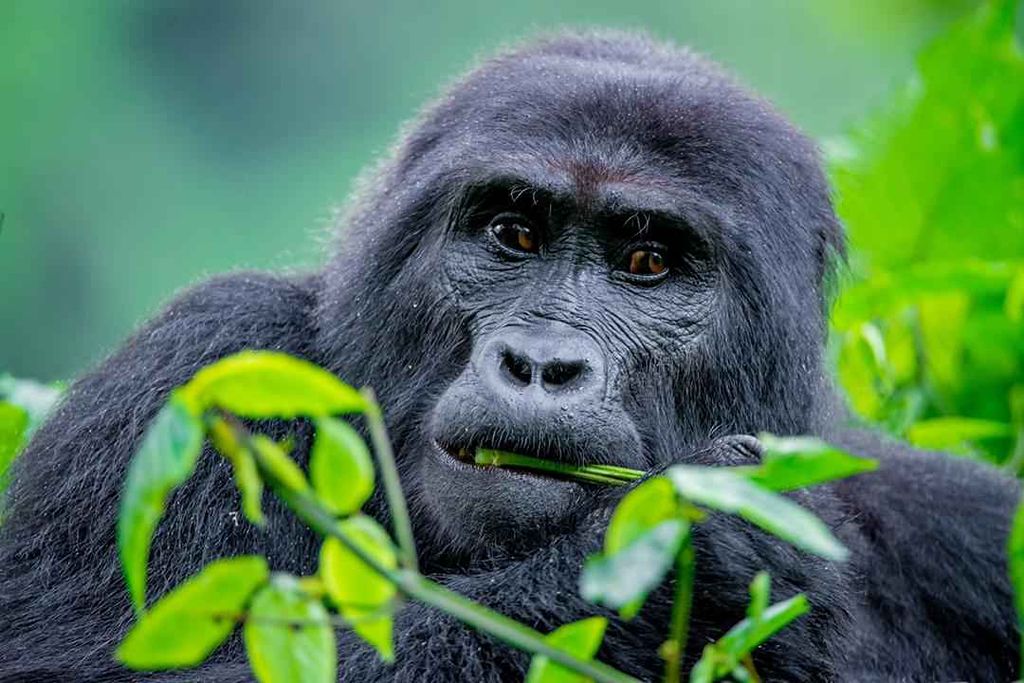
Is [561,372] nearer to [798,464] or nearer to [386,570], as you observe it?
[798,464]

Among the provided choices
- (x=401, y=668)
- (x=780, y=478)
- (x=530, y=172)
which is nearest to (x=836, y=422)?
(x=530, y=172)

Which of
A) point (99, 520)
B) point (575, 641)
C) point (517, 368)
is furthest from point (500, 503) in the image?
point (575, 641)

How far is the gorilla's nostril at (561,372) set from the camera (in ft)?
12.0

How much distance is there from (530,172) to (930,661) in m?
2.03

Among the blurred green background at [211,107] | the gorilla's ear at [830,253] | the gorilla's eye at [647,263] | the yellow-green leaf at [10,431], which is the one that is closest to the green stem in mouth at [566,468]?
the gorilla's eye at [647,263]

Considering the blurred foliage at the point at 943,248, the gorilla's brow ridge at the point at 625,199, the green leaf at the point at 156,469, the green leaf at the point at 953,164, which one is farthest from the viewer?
the green leaf at the point at 953,164

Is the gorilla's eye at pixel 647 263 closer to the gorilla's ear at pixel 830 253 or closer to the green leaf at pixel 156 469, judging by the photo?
the gorilla's ear at pixel 830 253

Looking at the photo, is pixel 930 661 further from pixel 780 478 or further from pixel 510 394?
pixel 780 478

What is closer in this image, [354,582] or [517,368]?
[354,582]

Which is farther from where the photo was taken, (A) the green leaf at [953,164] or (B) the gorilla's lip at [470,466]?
(A) the green leaf at [953,164]

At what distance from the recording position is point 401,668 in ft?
11.3

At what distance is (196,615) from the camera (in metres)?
1.90

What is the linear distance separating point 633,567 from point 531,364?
1774mm

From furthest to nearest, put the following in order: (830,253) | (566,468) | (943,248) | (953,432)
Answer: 1. (943,248)
2. (953,432)
3. (830,253)
4. (566,468)
